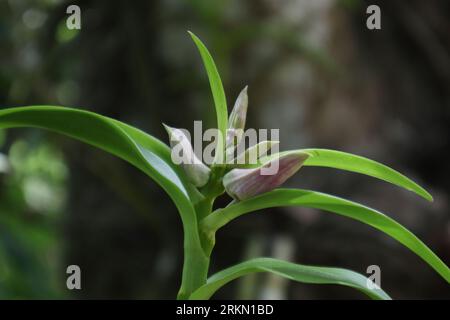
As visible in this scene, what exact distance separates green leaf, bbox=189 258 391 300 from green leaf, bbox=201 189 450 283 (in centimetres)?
3

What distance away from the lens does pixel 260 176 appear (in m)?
0.37

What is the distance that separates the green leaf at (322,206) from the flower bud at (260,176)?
11 mm

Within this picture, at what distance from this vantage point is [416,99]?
79.0 inches

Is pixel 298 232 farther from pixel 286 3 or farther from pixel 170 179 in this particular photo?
pixel 170 179

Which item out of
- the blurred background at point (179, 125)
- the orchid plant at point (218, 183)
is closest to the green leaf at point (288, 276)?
the orchid plant at point (218, 183)

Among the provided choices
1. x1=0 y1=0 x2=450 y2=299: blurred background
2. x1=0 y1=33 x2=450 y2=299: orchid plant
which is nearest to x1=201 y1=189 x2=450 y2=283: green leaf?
x1=0 y1=33 x2=450 y2=299: orchid plant

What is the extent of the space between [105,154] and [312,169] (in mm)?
493

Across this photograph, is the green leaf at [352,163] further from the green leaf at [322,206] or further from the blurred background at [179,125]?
the blurred background at [179,125]

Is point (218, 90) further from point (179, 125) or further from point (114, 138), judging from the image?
point (179, 125)

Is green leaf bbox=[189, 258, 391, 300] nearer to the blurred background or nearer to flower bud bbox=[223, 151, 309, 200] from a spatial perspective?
flower bud bbox=[223, 151, 309, 200]

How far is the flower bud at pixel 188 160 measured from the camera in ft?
1.24

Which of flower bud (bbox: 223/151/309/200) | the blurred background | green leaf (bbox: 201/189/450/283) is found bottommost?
green leaf (bbox: 201/189/450/283)

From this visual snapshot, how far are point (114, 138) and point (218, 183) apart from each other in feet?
0.21

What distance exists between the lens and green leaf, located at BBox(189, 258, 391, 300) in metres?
0.37
